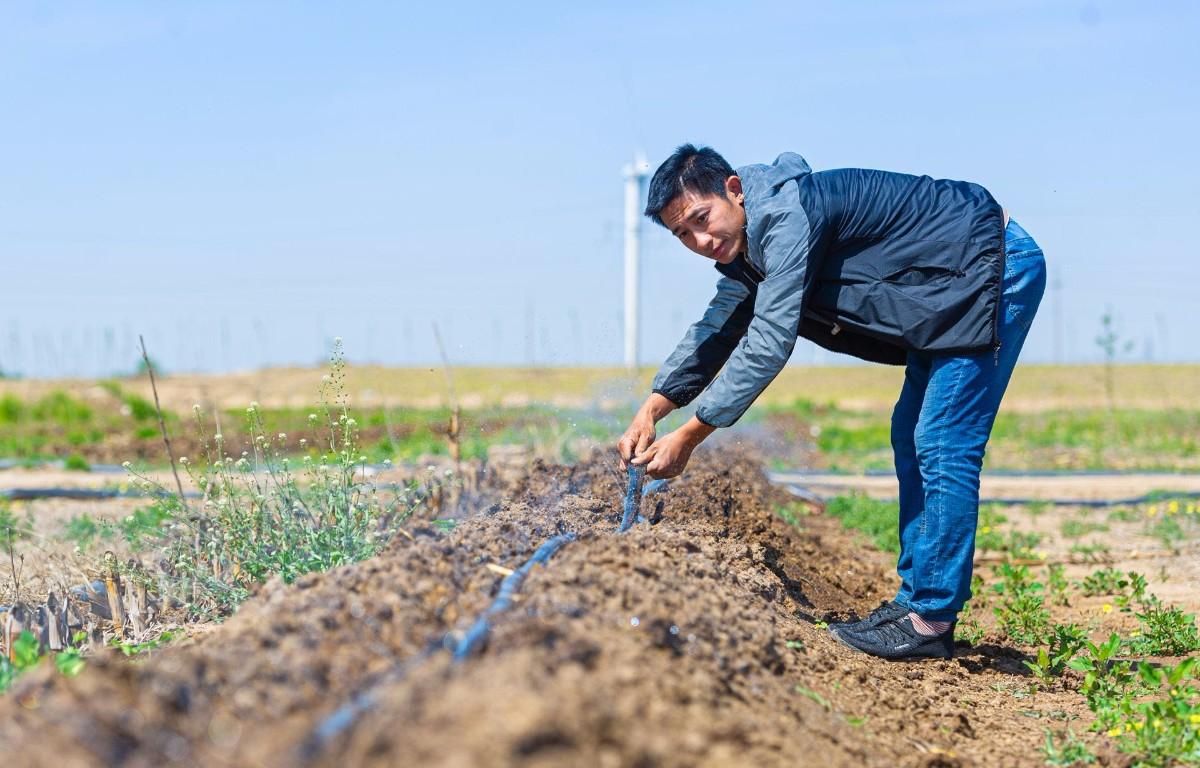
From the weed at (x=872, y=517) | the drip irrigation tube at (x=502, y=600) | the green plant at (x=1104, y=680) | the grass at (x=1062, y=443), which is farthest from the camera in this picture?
the grass at (x=1062, y=443)

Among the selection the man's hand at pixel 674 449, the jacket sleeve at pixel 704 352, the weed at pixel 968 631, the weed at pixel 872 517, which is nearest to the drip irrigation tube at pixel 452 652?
the man's hand at pixel 674 449

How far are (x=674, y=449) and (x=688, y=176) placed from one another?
0.81 meters

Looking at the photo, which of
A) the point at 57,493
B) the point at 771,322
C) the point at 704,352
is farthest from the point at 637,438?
the point at 57,493

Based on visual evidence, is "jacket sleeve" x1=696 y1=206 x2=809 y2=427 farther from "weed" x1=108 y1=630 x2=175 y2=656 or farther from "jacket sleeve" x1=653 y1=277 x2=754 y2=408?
"weed" x1=108 y1=630 x2=175 y2=656

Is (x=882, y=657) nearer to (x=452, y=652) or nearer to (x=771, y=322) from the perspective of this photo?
(x=771, y=322)

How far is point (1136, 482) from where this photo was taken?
1047 cm

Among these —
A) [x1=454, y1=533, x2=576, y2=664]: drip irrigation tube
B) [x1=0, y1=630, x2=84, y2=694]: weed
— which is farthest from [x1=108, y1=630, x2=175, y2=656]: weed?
[x1=454, y1=533, x2=576, y2=664]: drip irrigation tube

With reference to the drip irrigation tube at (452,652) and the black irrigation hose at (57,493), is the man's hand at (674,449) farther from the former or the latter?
the black irrigation hose at (57,493)

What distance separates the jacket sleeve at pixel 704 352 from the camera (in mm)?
3887

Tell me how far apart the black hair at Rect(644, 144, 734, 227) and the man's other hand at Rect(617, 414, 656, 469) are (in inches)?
28.0

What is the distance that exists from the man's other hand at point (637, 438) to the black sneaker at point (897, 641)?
2.84 feet

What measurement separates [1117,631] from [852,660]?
165 centimetres

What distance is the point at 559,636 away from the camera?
6.77 ft

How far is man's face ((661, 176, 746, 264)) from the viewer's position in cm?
336
